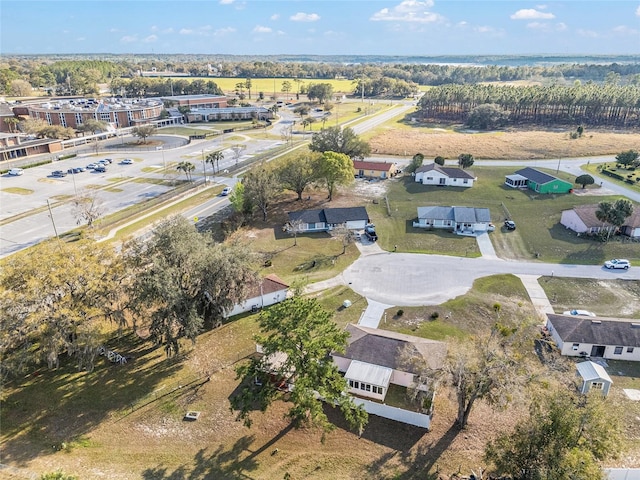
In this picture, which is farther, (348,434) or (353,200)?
(353,200)

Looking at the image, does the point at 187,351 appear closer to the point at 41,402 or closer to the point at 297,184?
the point at 41,402

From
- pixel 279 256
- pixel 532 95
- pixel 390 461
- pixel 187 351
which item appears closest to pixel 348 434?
pixel 390 461

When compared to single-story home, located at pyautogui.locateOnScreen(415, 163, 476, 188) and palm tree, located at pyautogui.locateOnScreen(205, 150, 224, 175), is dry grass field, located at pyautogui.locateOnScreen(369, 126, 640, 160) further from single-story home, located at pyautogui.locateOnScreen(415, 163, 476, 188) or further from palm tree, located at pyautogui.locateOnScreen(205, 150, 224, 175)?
palm tree, located at pyautogui.locateOnScreen(205, 150, 224, 175)

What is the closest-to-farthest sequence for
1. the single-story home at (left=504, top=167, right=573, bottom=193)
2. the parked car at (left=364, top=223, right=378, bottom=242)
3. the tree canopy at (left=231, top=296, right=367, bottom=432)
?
the tree canopy at (left=231, top=296, right=367, bottom=432)
the parked car at (left=364, top=223, right=378, bottom=242)
the single-story home at (left=504, top=167, right=573, bottom=193)

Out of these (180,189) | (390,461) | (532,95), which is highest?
(532,95)

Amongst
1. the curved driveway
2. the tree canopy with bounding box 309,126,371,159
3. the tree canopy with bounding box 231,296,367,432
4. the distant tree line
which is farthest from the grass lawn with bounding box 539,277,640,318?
the distant tree line

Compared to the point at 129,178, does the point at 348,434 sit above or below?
below

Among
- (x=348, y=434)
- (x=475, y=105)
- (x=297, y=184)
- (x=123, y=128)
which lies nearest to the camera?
(x=348, y=434)
